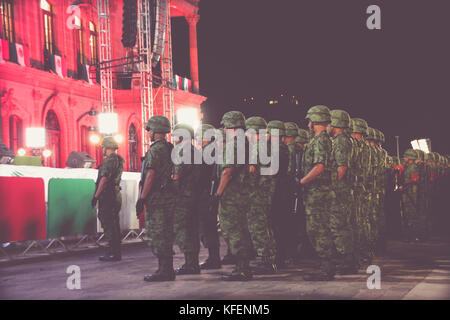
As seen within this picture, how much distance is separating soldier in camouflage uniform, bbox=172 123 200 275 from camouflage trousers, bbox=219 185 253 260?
0.73 metres

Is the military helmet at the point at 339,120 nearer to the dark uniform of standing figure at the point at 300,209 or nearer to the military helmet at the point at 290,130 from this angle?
the dark uniform of standing figure at the point at 300,209

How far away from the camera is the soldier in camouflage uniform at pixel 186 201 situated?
8.37m

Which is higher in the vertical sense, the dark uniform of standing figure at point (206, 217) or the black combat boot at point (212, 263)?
the dark uniform of standing figure at point (206, 217)

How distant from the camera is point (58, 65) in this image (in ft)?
89.8

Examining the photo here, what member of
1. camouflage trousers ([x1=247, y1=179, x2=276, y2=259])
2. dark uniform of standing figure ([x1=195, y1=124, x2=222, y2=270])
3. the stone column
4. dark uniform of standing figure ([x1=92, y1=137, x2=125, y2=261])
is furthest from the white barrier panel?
the stone column

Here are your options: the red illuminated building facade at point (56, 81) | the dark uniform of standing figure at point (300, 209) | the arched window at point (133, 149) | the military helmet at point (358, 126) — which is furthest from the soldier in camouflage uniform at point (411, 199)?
the arched window at point (133, 149)

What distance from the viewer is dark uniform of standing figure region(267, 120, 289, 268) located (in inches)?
354

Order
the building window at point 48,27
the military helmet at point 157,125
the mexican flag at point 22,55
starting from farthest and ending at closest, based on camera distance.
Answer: the building window at point 48,27, the mexican flag at point 22,55, the military helmet at point 157,125

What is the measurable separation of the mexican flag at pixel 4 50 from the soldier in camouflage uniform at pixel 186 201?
17.4m

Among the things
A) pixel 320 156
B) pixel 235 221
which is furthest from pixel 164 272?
pixel 320 156

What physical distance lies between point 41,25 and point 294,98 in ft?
251

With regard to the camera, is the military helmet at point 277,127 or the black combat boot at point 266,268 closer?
the black combat boot at point 266,268

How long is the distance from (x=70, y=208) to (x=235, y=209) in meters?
5.12
